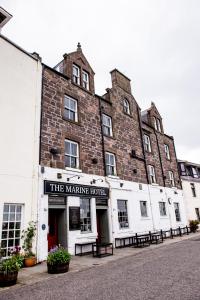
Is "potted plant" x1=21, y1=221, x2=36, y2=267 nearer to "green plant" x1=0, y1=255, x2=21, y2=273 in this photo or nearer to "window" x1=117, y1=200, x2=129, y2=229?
"green plant" x1=0, y1=255, x2=21, y2=273

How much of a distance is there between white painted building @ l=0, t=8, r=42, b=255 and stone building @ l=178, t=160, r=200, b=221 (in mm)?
22342

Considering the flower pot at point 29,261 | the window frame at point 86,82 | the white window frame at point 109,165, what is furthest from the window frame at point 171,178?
the flower pot at point 29,261

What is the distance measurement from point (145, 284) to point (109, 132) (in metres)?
13.3

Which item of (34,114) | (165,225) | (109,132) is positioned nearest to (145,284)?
(34,114)

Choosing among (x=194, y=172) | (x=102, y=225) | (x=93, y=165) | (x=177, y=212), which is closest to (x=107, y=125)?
(x=93, y=165)

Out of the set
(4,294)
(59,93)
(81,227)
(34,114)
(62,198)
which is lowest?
(4,294)

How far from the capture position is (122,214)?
17.3 meters

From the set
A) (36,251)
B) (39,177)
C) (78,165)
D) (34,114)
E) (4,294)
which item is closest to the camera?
(4,294)

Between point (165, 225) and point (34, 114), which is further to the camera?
point (165, 225)

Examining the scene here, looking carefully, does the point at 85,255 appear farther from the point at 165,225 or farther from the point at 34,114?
the point at 165,225

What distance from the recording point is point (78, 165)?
590 inches

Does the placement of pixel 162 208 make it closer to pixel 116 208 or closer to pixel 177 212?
pixel 177 212

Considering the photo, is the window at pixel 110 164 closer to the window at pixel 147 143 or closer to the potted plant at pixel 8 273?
the window at pixel 147 143

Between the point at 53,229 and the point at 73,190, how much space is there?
2.45 meters
